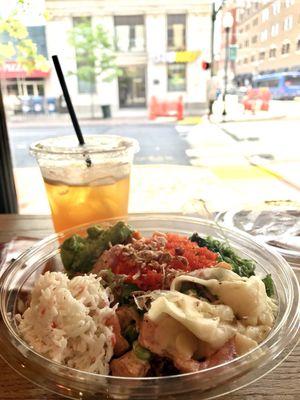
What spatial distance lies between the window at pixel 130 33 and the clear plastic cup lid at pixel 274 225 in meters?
2.79

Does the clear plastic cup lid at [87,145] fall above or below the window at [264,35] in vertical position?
below

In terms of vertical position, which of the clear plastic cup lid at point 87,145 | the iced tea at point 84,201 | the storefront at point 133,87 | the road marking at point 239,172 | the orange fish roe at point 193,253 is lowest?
the road marking at point 239,172

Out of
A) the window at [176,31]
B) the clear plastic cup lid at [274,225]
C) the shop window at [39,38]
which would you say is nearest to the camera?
the clear plastic cup lid at [274,225]

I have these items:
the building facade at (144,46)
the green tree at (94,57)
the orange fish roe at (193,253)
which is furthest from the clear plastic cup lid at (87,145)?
the green tree at (94,57)

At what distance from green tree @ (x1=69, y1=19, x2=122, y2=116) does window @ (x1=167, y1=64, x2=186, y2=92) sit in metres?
0.57

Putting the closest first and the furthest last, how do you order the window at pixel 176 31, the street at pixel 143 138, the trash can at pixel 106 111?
the window at pixel 176 31 < the street at pixel 143 138 < the trash can at pixel 106 111

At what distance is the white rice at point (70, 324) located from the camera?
0.61 m

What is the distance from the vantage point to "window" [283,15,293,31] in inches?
82.0

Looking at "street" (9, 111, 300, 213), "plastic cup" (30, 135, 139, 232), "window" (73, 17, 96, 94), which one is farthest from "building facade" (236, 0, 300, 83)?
"window" (73, 17, 96, 94)

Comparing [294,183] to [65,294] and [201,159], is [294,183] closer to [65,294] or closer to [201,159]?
[201,159]

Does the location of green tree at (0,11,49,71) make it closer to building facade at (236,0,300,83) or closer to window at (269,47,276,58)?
building facade at (236,0,300,83)

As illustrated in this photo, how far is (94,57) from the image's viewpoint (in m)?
4.05

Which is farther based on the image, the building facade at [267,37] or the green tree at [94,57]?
the green tree at [94,57]

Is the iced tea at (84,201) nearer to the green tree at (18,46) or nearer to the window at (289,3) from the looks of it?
the window at (289,3)
